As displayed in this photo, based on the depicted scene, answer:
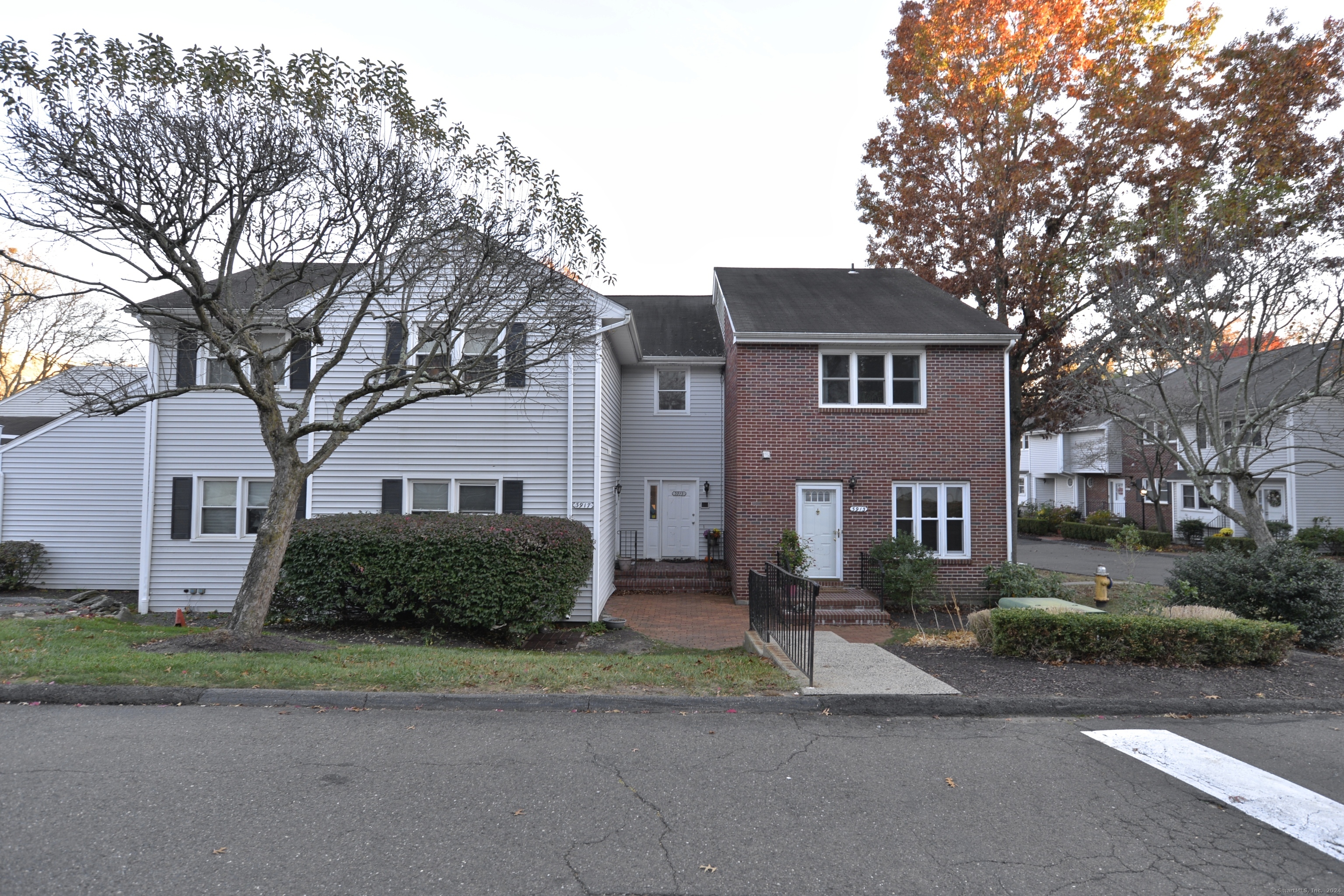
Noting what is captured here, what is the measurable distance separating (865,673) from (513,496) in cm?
733

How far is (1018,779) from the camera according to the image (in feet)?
15.8

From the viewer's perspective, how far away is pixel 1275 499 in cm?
2725

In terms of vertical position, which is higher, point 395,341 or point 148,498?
point 395,341

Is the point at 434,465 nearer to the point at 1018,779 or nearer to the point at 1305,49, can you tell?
the point at 1018,779

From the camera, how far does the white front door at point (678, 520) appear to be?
17.8 m

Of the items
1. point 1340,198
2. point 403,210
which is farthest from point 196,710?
point 1340,198

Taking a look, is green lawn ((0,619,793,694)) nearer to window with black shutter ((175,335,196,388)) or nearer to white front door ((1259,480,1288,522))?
window with black shutter ((175,335,196,388))

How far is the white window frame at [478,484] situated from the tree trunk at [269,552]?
377cm

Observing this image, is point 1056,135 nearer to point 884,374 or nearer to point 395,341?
point 884,374

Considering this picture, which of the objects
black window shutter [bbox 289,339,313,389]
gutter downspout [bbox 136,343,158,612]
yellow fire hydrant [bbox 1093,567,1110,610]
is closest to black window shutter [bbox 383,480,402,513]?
black window shutter [bbox 289,339,313,389]

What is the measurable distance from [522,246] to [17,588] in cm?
1198

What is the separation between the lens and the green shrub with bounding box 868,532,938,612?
13602 mm

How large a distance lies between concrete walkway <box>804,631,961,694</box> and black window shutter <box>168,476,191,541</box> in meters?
11.1

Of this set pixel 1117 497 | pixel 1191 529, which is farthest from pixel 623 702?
pixel 1117 497
